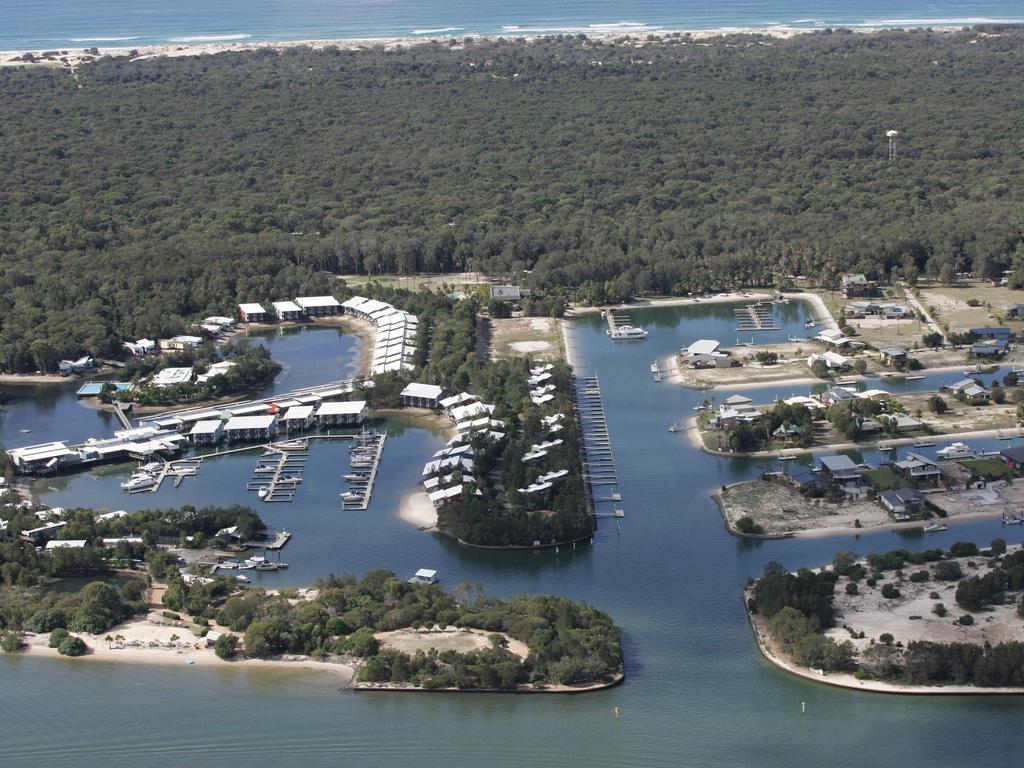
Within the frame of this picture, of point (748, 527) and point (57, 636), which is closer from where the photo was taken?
point (57, 636)

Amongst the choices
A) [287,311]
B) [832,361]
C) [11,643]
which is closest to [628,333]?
[832,361]

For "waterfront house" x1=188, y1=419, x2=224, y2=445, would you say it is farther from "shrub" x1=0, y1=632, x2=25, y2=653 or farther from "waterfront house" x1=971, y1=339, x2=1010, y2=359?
"waterfront house" x1=971, y1=339, x2=1010, y2=359

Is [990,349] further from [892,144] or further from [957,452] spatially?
[892,144]

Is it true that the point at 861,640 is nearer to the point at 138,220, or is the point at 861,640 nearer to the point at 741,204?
the point at 741,204

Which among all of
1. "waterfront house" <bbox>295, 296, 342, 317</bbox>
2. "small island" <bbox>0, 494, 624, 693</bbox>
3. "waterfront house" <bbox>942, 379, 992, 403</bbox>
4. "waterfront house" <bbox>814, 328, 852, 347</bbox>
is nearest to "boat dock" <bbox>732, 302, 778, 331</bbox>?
"waterfront house" <bbox>814, 328, 852, 347</bbox>

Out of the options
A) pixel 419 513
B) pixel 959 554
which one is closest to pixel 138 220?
pixel 419 513

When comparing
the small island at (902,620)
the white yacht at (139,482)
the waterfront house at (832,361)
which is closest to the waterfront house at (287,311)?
the white yacht at (139,482)
